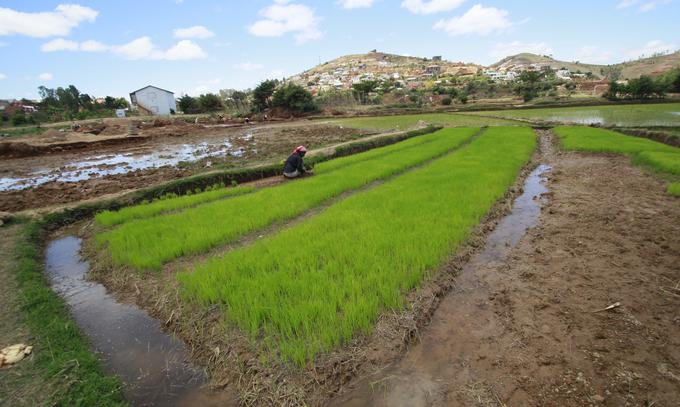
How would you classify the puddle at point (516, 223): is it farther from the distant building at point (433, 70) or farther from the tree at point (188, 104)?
the distant building at point (433, 70)

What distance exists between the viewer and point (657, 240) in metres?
4.51

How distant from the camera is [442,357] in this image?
271 centimetres

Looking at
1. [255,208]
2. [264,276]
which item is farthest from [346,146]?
[264,276]

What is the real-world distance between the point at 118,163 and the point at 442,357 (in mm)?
15444

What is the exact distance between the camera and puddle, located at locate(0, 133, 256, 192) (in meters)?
10.6

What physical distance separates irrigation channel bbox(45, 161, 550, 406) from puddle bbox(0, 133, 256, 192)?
6.96 metres

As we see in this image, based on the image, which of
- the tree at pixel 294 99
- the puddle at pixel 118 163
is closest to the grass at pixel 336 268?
the puddle at pixel 118 163

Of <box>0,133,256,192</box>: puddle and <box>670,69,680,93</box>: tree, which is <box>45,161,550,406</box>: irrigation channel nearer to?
<box>0,133,256,192</box>: puddle

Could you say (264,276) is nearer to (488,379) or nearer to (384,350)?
(384,350)

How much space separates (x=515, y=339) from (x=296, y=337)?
6.78ft

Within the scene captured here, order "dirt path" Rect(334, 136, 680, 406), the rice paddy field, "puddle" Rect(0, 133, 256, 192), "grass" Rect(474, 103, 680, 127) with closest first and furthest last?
1. "dirt path" Rect(334, 136, 680, 406)
2. the rice paddy field
3. "puddle" Rect(0, 133, 256, 192)
4. "grass" Rect(474, 103, 680, 127)

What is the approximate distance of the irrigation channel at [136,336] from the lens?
2.56 meters

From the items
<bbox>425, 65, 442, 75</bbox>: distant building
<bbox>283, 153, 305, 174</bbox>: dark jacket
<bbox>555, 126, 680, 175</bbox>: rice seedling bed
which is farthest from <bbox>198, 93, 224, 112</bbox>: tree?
<bbox>425, 65, 442, 75</bbox>: distant building

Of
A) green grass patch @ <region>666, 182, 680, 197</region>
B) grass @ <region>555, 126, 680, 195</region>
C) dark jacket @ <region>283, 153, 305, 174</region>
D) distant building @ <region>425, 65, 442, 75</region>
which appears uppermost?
distant building @ <region>425, 65, 442, 75</region>
